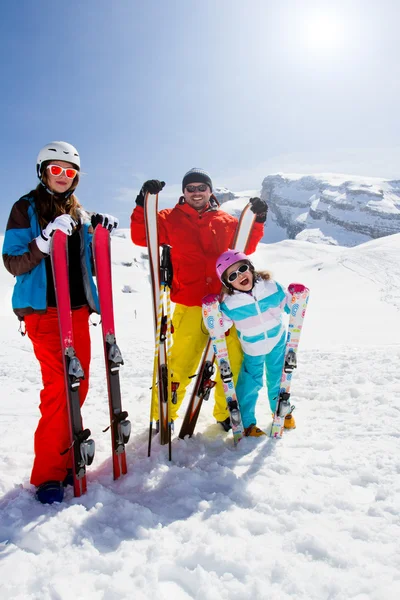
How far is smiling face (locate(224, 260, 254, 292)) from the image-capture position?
333 cm

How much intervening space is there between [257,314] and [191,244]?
3.07 ft

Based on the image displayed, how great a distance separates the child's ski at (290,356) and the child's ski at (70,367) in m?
1.65

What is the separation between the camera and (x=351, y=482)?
8.39 ft

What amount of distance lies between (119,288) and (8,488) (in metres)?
45.0

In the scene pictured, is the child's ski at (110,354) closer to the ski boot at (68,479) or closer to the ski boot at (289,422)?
the ski boot at (68,479)

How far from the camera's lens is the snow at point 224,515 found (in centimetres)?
174

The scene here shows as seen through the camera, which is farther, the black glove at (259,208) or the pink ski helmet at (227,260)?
the black glove at (259,208)

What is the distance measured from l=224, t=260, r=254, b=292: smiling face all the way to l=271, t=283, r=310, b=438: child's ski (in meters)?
0.39

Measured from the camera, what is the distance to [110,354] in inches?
111

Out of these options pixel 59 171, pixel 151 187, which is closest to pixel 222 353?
pixel 151 187

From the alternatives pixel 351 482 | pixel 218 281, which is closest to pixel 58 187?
pixel 218 281

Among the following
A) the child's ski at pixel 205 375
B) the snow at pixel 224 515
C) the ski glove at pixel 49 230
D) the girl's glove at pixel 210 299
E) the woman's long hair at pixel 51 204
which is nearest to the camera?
the snow at pixel 224 515

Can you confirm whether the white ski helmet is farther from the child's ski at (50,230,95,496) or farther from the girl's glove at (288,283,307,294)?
the girl's glove at (288,283,307,294)

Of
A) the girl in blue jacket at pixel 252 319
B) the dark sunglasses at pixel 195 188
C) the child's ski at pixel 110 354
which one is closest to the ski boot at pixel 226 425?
the girl in blue jacket at pixel 252 319
